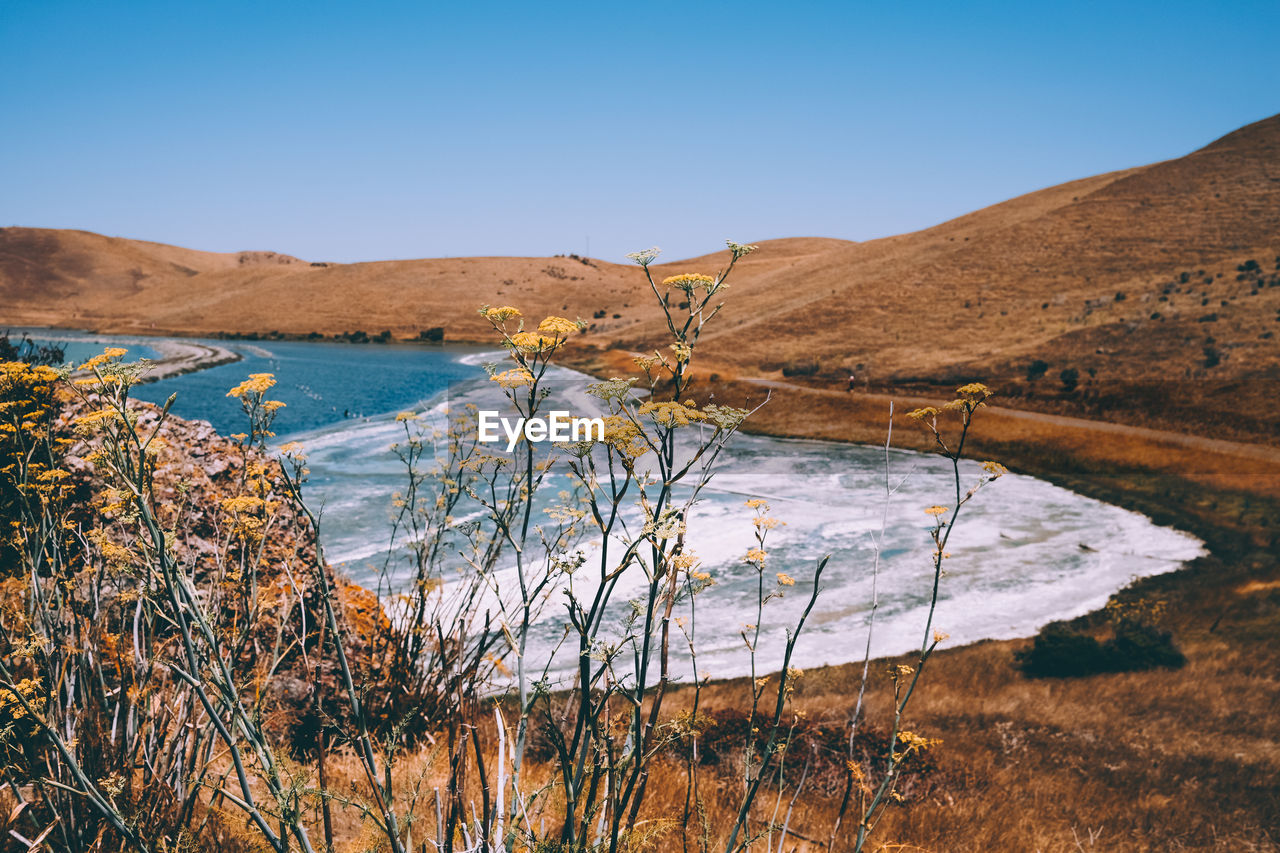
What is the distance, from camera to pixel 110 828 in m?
3.60

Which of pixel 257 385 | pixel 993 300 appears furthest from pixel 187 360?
pixel 993 300

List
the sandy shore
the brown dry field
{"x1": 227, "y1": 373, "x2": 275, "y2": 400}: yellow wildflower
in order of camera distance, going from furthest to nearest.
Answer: the sandy shore
the brown dry field
{"x1": 227, "y1": 373, "x2": 275, "y2": 400}: yellow wildflower

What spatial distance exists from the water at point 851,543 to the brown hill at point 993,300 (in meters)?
14.0

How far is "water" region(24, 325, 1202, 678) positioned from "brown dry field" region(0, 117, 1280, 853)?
1164 mm

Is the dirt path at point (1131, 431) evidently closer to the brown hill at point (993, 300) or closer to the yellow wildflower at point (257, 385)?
the brown hill at point (993, 300)

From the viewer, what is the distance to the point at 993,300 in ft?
197

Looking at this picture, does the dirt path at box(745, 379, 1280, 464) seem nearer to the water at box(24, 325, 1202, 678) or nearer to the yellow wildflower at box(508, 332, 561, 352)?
the water at box(24, 325, 1202, 678)

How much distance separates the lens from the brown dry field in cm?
769

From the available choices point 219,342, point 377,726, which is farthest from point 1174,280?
point 219,342

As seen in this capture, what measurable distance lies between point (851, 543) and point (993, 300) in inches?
2034

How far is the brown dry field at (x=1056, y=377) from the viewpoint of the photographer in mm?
7691

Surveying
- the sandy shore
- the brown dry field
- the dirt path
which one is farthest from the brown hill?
the sandy shore

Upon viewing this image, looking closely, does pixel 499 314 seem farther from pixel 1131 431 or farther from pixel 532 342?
pixel 1131 431

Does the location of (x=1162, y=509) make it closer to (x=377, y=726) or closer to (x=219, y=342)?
(x=377, y=726)
